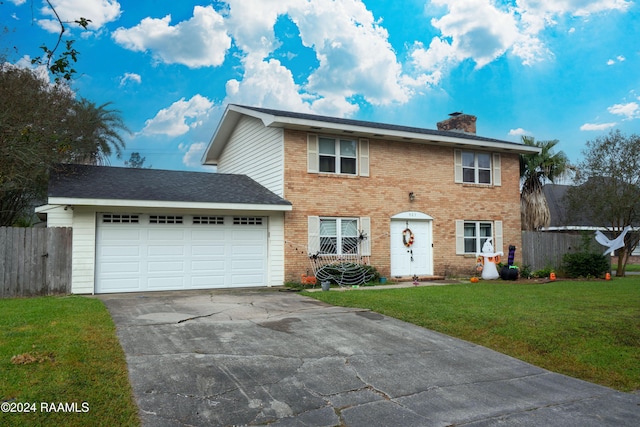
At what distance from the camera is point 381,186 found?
1703cm

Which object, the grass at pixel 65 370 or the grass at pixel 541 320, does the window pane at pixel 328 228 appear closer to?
the grass at pixel 541 320

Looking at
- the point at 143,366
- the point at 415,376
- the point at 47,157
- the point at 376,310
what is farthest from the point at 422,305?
the point at 47,157

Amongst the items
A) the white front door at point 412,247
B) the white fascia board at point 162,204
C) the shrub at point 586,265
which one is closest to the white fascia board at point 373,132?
the white fascia board at point 162,204

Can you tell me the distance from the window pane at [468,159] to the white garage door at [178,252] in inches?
324

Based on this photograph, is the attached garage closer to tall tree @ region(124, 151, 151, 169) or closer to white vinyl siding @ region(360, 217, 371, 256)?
white vinyl siding @ region(360, 217, 371, 256)

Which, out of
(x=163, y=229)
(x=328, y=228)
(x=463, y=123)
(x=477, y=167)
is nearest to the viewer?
(x=163, y=229)

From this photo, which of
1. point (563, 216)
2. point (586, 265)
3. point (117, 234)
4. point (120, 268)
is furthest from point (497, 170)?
point (120, 268)

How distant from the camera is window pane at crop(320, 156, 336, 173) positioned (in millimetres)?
16234

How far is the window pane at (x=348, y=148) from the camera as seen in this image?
1659cm

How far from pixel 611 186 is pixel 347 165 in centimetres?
1164

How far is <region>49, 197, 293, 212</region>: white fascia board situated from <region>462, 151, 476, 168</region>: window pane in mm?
7527

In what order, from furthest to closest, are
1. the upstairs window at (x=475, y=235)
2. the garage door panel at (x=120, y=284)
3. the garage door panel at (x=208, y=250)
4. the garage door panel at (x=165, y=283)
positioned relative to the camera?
1. the upstairs window at (x=475, y=235)
2. the garage door panel at (x=208, y=250)
3. the garage door panel at (x=165, y=283)
4. the garage door panel at (x=120, y=284)

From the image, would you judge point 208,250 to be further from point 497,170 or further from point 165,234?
point 497,170

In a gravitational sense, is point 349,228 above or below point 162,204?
below
